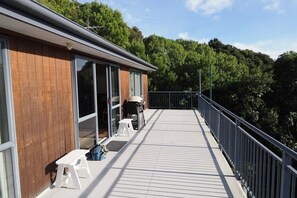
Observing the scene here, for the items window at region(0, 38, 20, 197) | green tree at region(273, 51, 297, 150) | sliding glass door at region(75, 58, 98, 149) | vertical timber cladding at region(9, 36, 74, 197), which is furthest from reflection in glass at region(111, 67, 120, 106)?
green tree at region(273, 51, 297, 150)

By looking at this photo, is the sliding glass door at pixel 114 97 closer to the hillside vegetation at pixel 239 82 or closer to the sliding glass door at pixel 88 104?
the sliding glass door at pixel 88 104

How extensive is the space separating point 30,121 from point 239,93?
15793 millimetres

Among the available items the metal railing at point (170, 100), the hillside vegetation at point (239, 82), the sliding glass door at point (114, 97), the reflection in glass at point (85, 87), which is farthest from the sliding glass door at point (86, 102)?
the metal railing at point (170, 100)

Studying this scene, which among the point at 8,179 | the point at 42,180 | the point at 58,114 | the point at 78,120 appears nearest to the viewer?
the point at 8,179

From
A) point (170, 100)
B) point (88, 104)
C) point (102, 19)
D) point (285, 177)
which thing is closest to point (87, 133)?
point (88, 104)

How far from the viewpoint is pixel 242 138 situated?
134 inches

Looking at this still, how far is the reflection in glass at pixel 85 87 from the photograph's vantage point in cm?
451

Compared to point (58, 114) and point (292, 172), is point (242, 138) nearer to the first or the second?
point (292, 172)

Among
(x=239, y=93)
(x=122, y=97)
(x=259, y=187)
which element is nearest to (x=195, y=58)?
(x=239, y=93)

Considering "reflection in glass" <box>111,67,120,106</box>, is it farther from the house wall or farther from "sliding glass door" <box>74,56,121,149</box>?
the house wall

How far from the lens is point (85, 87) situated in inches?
187

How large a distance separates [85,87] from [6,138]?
221 cm

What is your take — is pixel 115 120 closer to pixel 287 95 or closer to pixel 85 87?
pixel 85 87

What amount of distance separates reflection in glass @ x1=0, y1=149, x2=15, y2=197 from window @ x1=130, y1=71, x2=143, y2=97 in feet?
21.3
